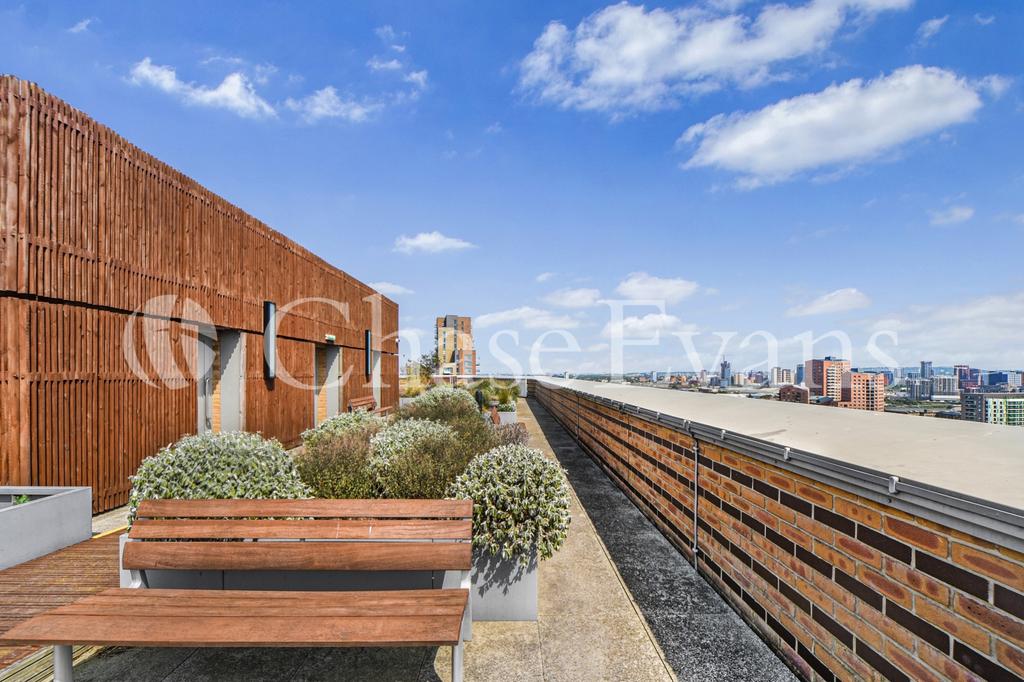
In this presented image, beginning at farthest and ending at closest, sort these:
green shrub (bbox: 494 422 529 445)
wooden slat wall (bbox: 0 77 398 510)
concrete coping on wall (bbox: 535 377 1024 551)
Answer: green shrub (bbox: 494 422 529 445), wooden slat wall (bbox: 0 77 398 510), concrete coping on wall (bbox: 535 377 1024 551)

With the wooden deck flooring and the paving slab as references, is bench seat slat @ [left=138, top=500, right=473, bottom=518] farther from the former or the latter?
the paving slab

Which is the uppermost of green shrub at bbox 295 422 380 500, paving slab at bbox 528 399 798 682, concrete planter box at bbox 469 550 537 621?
green shrub at bbox 295 422 380 500

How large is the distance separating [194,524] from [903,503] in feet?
12.6

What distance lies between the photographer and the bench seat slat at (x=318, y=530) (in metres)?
2.99

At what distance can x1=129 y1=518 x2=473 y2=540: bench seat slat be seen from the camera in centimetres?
299

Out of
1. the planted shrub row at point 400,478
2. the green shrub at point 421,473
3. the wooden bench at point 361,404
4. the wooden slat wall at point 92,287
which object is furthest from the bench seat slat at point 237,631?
the wooden bench at point 361,404

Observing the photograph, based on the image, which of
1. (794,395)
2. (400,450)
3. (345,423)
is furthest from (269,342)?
(794,395)

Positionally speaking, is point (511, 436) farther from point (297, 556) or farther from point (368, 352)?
point (368, 352)

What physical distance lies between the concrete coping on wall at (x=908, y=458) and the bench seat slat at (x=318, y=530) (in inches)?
79.3

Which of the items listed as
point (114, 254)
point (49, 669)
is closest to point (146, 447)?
point (114, 254)

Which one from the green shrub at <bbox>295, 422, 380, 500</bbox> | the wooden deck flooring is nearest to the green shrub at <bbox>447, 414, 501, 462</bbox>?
the green shrub at <bbox>295, 422, 380, 500</bbox>

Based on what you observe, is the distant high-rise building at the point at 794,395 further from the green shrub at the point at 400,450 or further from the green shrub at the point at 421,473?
the green shrub at the point at 421,473

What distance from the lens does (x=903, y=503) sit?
211 cm

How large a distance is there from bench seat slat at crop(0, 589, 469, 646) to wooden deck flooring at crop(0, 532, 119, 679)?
1.11 meters
